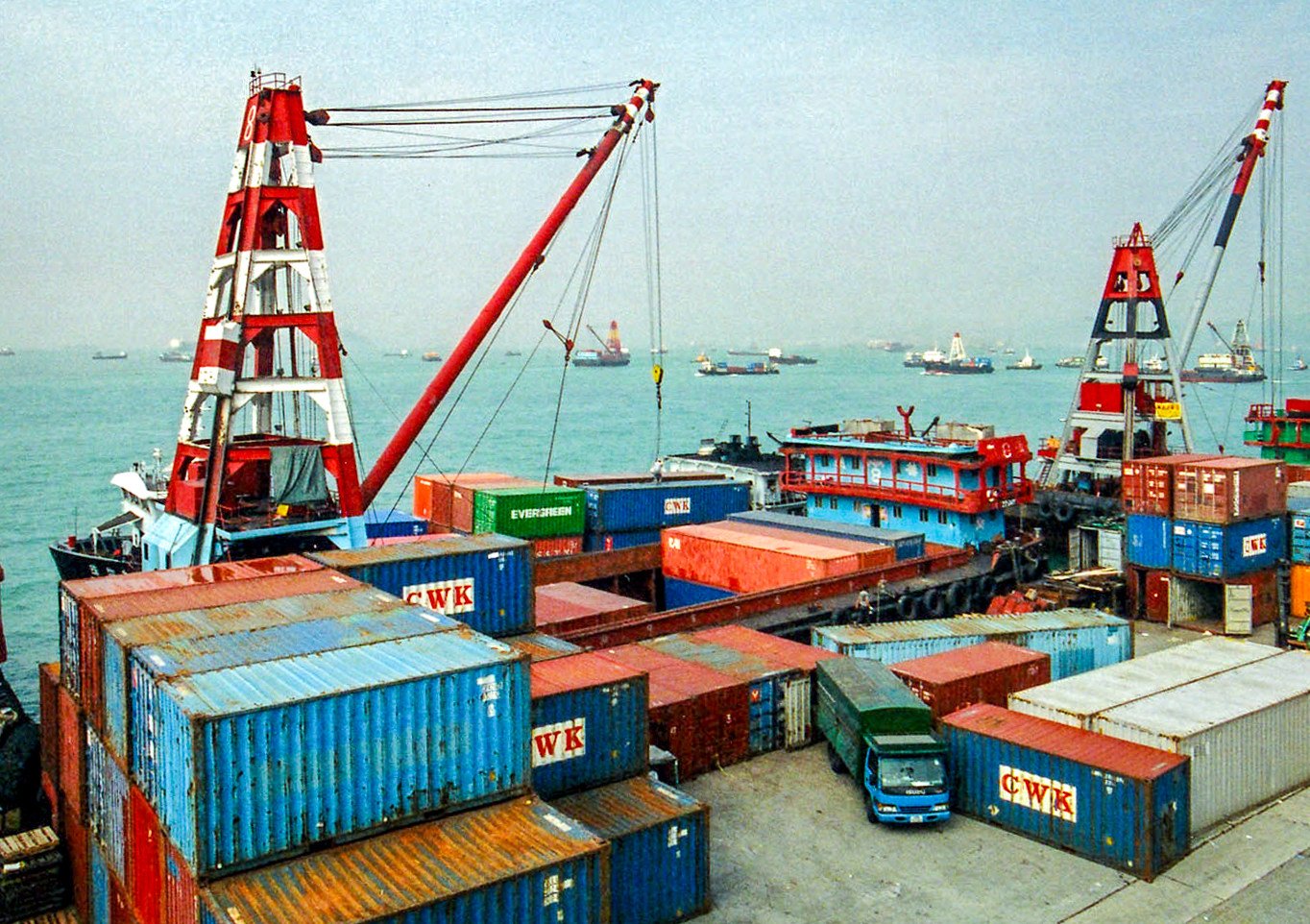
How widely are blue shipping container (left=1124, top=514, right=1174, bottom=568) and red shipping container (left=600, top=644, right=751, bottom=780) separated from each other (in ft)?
60.2

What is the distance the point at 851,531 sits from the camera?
38.4 metres

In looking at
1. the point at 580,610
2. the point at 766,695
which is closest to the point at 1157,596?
the point at 766,695

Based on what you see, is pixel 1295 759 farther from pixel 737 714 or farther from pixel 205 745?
pixel 205 745

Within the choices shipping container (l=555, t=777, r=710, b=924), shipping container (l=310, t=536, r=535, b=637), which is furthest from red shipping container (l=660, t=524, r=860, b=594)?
shipping container (l=555, t=777, r=710, b=924)

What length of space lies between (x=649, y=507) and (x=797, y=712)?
64.6ft

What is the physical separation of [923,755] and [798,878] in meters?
3.31

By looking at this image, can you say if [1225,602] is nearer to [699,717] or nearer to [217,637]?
[699,717]

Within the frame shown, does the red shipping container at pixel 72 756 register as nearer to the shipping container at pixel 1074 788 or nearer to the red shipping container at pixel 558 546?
the shipping container at pixel 1074 788

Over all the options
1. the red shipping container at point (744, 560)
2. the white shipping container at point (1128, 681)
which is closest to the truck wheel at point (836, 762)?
the white shipping container at point (1128, 681)

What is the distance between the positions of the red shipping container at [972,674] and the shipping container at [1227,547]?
36.7 ft

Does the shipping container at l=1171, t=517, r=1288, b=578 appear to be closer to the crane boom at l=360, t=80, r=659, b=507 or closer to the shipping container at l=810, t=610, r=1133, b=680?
the shipping container at l=810, t=610, r=1133, b=680

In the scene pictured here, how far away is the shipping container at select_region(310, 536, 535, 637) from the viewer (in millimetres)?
21719

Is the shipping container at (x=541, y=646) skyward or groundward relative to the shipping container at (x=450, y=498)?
groundward

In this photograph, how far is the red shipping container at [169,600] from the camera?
53.2ft
